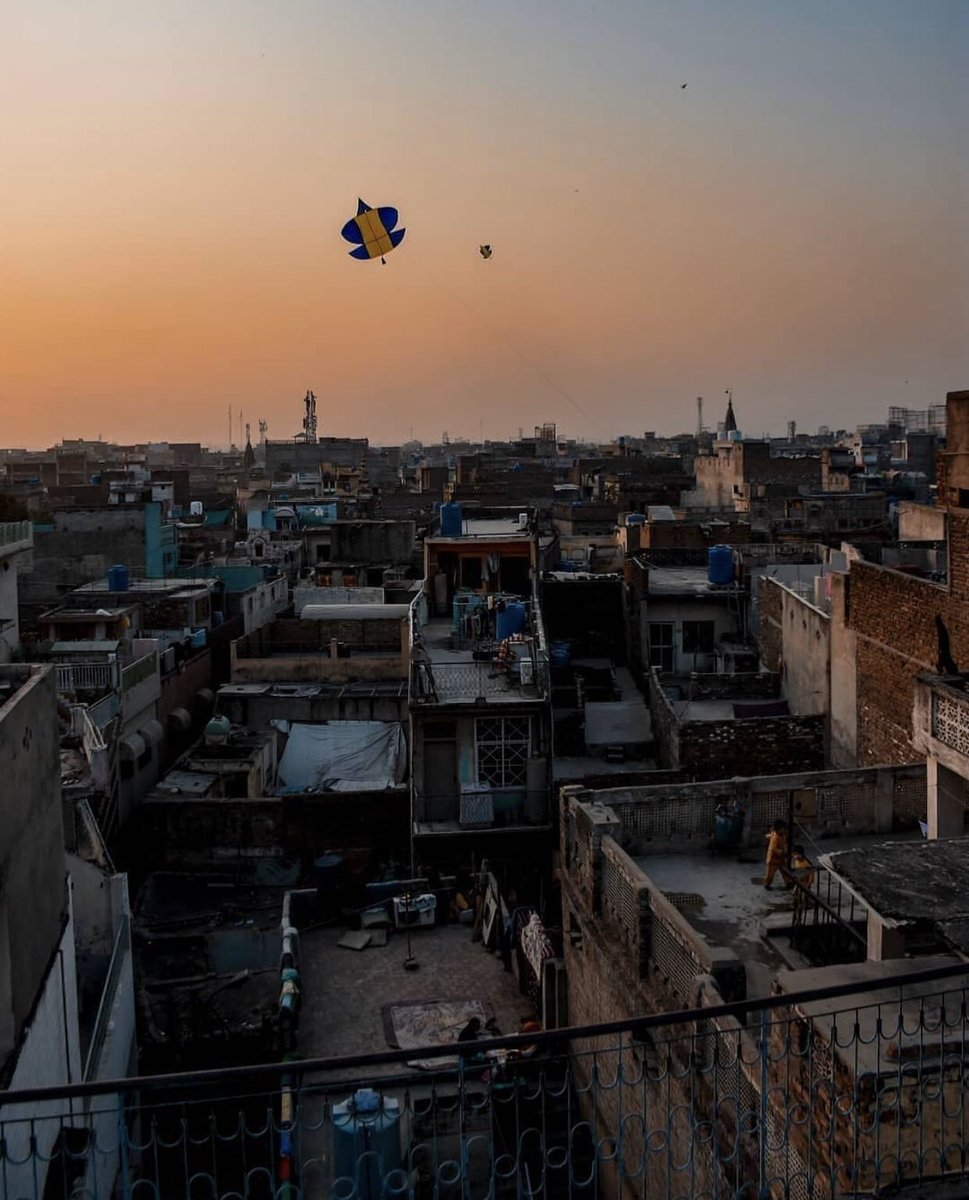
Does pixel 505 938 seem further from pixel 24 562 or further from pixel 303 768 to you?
pixel 24 562

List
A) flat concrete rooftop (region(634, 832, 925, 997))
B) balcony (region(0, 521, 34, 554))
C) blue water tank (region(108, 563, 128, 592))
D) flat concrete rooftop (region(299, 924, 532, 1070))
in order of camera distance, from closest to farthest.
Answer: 1. flat concrete rooftop (region(634, 832, 925, 997))
2. flat concrete rooftop (region(299, 924, 532, 1070))
3. balcony (region(0, 521, 34, 554))
4. blue water tank (region(108, 563, 128, 592))

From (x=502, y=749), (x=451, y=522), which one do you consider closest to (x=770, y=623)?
(x=502, y=749)

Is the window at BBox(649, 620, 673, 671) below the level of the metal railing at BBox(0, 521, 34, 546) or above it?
below

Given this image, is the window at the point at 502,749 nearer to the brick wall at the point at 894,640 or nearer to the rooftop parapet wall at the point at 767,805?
the brick wall at the point at 894,640

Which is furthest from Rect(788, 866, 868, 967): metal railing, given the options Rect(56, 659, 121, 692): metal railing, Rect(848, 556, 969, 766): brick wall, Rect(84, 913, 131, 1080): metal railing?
Rect(56, 659, 121, 692): metal railing

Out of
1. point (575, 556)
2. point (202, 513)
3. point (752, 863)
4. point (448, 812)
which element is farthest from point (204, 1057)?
point (202, 513)

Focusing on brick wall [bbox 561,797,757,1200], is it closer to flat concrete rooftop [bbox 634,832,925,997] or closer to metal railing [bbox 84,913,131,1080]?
flat concrete rooftop [bbox 634,832,925,997]

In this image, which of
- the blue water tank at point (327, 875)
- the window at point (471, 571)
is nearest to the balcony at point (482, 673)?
the blue water tank at point (327, 875)
